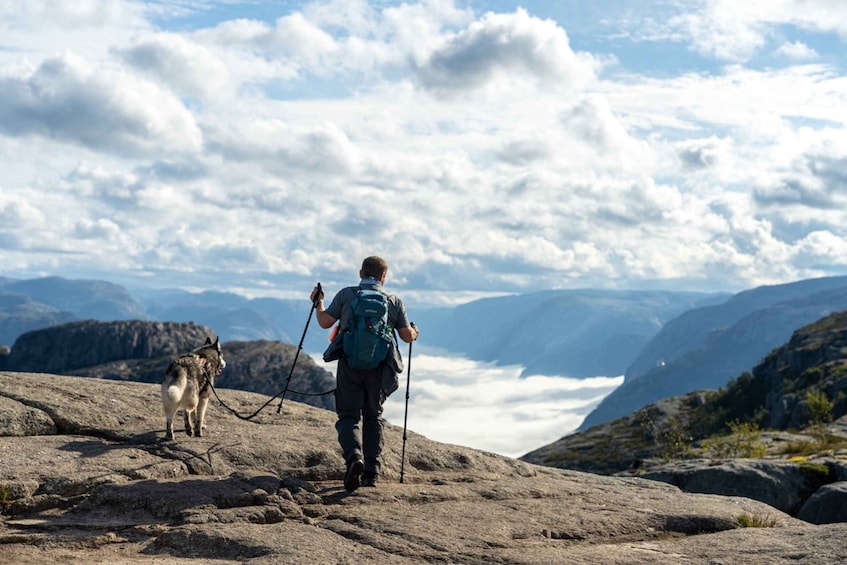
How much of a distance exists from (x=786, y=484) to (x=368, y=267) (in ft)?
64.9

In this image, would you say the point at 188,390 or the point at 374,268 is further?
the point at 188,390

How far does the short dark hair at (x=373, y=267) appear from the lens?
1627 cm

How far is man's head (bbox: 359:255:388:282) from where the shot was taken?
53.4 feet

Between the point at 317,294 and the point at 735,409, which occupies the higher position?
the point at 317,294

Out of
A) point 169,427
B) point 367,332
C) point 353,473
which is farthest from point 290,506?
point 169,427

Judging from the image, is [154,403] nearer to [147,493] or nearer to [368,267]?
[147,493]

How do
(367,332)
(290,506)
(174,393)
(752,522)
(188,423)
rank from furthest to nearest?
(188,423) < (174,393) < (752,522) < (367,332) < (290,506)

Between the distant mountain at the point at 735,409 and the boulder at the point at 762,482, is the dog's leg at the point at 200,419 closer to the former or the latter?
the boulder at the point at 762,482

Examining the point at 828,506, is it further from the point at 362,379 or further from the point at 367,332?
the point at 367,332

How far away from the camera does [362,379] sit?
1589 centimetres

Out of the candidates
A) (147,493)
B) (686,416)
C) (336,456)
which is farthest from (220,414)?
(686,416)

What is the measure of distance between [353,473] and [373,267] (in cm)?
440

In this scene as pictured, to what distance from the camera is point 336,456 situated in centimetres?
1786

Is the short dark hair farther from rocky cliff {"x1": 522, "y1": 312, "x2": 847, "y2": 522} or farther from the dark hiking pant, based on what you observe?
rocky cliff {"x1": 522, "y1": 312, "x2": 847, "y2": 522}
